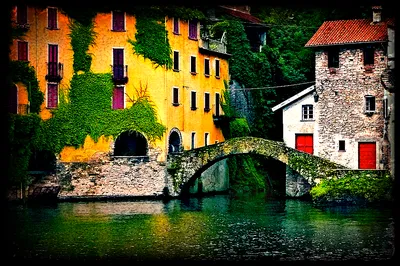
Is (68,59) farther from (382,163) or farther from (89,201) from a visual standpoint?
(382,163)

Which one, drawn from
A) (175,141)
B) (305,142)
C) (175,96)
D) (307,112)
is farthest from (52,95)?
(305,142)

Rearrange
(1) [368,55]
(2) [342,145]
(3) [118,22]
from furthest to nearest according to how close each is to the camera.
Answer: (3) [118,22]
(2) [342,145]
(1) [368,55]

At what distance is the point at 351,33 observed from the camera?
37.2 m

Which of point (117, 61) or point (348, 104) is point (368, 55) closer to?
point (348, 104)

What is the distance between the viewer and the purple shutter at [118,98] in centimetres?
3816

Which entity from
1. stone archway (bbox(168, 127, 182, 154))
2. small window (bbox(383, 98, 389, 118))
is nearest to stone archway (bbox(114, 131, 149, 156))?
stone archway (bbox(168, 127, 182, 154))

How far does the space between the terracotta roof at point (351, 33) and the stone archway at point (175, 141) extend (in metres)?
8.26

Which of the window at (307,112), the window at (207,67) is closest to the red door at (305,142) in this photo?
the window at (307,112)

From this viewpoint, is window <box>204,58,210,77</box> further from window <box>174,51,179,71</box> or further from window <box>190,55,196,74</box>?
window <box>174,51,179,71</box>

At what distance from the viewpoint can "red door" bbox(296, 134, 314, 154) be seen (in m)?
38.5

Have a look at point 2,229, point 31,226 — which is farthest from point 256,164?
point 2,229

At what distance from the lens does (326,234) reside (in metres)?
21.6

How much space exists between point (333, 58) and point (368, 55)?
5.74ft

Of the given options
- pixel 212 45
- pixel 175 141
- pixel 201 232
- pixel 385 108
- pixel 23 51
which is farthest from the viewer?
pixel 212 45
